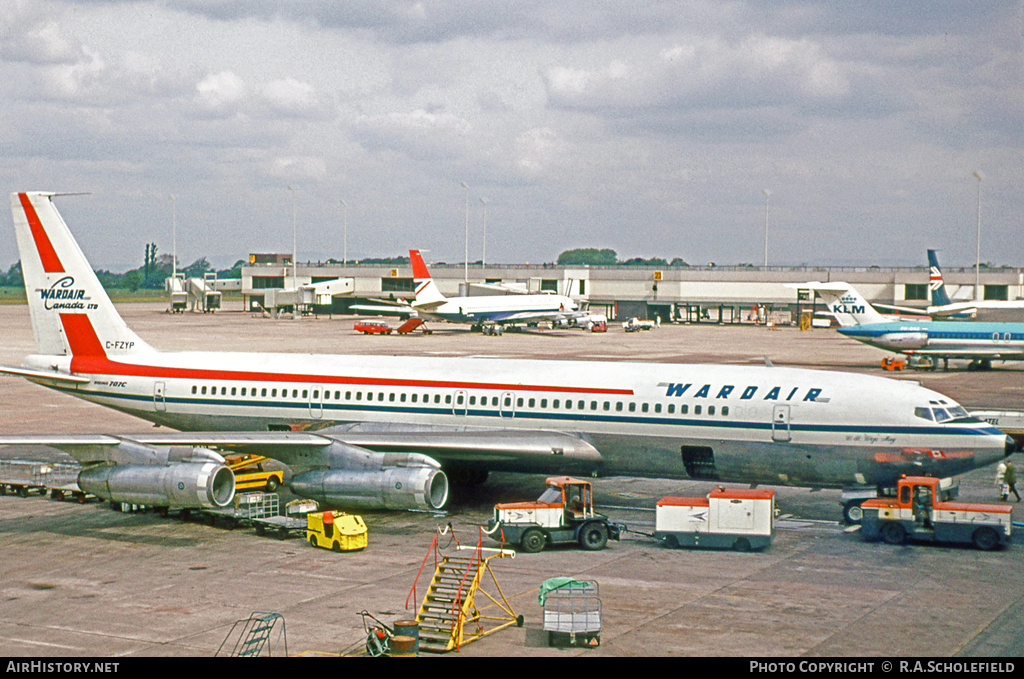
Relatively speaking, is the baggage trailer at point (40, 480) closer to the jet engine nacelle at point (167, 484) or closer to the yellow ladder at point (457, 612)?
the jet engine nacelle at point (167, 484)

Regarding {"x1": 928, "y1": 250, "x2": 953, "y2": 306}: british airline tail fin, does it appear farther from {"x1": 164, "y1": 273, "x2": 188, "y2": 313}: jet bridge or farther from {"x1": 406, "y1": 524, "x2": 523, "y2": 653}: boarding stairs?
{"x1": 164, "y1": 273, "x2": 188, "y2": 313}: jet bridge

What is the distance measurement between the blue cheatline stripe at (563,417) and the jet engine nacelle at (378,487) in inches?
158

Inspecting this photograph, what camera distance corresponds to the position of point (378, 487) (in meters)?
28.0

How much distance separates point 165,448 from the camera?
2839 centimetres

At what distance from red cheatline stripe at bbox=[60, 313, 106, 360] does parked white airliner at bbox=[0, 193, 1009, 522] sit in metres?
0.25

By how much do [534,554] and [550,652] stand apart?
747 centimetres

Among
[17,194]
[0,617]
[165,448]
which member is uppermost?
[17,194]

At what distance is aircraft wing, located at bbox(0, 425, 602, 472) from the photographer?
28453mm

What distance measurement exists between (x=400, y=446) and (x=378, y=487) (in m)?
1.96

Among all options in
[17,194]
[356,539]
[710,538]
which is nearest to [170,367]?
[17,194]

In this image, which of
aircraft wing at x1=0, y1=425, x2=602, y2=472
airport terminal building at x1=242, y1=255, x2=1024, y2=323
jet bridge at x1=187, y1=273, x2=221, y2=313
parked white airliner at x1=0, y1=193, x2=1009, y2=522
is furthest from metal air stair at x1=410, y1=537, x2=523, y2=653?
jet bridge at x1=187, y1=273, x2=221, y2=313

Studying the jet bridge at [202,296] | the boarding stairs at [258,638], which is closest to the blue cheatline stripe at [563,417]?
the boarding stairs at [258,638]

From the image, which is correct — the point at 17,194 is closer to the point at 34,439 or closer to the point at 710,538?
the point at 34,439

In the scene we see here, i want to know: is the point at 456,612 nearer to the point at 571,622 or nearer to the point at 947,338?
the point at 571,622
